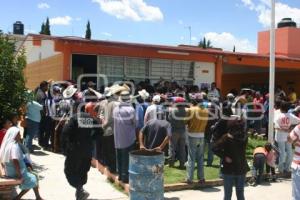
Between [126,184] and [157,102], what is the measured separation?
1980 millimetres

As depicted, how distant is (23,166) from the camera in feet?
24.5

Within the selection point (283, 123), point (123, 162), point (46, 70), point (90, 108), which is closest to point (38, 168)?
point (90, 108)

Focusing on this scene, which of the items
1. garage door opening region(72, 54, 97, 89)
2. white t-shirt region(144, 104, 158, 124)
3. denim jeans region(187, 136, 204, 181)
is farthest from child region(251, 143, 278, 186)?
garage door opening region(72, 54, 97, 89)

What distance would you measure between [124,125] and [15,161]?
2.18 m

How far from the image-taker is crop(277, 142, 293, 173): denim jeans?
10.6 metres

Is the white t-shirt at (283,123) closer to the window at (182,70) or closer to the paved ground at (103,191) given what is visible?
the paved ground at (103,191)

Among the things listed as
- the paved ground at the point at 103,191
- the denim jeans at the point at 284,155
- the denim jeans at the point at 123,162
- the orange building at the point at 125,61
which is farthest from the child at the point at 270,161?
the orange building at the point at 125,61

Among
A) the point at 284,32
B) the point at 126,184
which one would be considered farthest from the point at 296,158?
the point at 284,32

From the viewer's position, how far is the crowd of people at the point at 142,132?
266 inches

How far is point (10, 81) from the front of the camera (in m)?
9.36

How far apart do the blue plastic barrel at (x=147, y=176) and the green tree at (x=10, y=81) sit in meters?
3.10

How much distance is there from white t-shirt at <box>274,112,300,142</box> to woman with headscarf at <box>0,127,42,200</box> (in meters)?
5.71

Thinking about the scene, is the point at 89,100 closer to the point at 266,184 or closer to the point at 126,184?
the point at 126,184

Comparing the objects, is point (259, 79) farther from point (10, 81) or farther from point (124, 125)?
point (10, 81)
